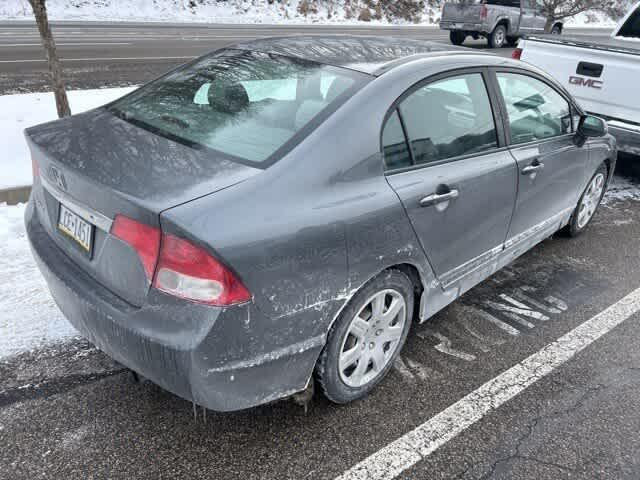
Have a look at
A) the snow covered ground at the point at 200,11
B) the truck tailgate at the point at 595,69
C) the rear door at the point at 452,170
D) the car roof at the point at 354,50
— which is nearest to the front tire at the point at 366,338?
the rear door at the point at 452,170

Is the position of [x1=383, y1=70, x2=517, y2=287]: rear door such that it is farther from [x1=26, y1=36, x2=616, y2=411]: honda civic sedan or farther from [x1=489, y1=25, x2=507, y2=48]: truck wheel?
[x1=489, y1=25, x2=507, y2=48]: truck wheel

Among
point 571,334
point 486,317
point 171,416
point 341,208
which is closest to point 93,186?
point 341,208

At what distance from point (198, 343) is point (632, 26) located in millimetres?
8114

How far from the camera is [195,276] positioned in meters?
1.88

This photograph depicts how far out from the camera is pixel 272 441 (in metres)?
2.38

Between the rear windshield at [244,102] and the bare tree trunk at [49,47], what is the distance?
2.91m

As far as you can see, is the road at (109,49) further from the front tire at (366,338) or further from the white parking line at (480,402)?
the white parking line at (480,402)

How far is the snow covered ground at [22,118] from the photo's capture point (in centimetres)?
487

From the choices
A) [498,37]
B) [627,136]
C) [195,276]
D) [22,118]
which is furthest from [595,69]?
[498,37]

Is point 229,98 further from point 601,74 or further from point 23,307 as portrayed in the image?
point 601,74

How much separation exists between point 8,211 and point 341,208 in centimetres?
335

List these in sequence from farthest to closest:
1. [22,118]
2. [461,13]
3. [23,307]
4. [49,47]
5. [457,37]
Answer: [457,37] → [461,13] → [22,118] → [49,47] → [23,307]

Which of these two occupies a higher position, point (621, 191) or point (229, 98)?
point (229, 98)

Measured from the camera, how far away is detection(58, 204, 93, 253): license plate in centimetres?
215
